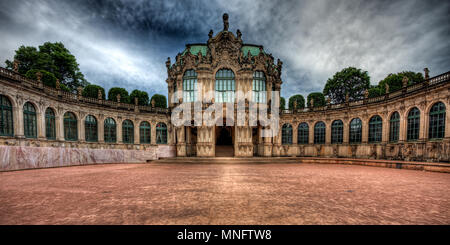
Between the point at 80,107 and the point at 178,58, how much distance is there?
14.5 m

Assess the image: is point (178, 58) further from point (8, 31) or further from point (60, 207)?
point (60, 207)

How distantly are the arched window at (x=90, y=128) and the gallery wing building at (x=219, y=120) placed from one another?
11 cm

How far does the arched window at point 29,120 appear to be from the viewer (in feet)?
51.9

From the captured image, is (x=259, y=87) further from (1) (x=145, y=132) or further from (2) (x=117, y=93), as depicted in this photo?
(2) (x=117, y=93)

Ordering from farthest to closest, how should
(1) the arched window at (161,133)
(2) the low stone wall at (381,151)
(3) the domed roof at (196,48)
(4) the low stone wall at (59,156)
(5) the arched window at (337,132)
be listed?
(1) the arched window at (161,133) → (3) the domed roof at (196,48) → (5) the arched window at (337,132) → (2) the low stone wall at (381,151) → (4) the low stone wall at (59,156)

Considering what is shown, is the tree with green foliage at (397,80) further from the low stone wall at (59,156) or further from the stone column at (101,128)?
the stone column at (101,128)

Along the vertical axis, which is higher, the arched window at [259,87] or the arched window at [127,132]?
the arched window at [259,87]

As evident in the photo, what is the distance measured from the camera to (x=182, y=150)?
69.3 ft

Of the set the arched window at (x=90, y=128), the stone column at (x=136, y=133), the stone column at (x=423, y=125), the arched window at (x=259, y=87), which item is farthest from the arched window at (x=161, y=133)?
→ the stone column at (x=423, y=125)

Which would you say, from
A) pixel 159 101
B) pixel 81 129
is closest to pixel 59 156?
pixel 81 129

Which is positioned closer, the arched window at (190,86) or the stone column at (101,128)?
the stone column at (101,128)

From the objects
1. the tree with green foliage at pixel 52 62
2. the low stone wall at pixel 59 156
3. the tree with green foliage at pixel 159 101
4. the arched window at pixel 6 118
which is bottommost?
the low stone wall at pixel 59 156
